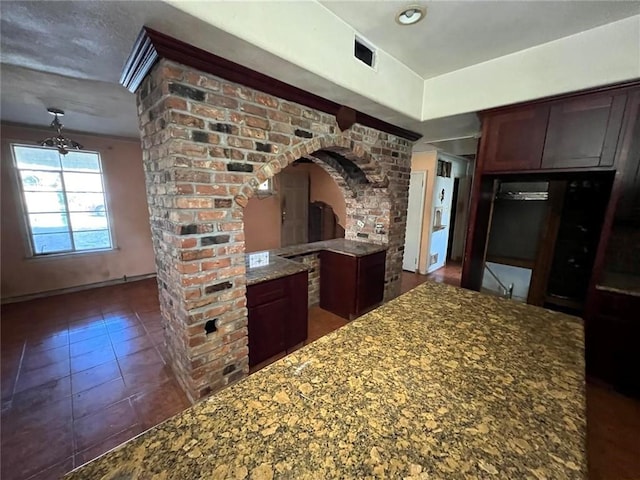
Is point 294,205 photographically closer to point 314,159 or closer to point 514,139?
point 314,159

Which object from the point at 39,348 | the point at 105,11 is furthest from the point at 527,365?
the point at 39,348

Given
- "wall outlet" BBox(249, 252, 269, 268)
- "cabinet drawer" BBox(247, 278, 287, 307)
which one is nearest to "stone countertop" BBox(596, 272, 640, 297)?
"cabinet drawer" BBox(247, 278, 287, 307)

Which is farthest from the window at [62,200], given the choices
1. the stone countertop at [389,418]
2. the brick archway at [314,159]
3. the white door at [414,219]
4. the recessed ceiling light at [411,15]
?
the white door at [414,219]

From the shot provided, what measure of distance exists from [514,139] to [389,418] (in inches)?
94.7

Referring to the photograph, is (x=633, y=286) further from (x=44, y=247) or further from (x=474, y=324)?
(x=44, y=247)

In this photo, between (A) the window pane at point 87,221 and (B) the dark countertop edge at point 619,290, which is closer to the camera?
(B) the dark countertop edge at point 619,290

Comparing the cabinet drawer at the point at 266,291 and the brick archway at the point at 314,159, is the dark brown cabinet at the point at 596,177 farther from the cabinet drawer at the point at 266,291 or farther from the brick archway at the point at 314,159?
the cabinet drawer at the point at 266,291

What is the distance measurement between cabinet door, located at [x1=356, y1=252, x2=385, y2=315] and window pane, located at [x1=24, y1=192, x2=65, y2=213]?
14.4ft

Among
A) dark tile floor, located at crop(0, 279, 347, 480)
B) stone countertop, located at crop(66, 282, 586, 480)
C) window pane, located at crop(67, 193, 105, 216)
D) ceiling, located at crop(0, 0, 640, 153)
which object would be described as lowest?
dark tile floor, located at crop(0, 279, 347, 480)

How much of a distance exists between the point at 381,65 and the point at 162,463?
2454 millimetres

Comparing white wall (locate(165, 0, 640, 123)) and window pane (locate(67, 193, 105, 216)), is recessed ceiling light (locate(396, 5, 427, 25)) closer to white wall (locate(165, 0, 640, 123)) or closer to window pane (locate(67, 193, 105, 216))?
white wall (locate(165, 0, 640, 123))

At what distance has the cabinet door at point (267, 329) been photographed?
1.96 m

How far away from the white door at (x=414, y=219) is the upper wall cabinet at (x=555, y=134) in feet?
7.50

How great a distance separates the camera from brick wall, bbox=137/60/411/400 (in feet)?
4.64
